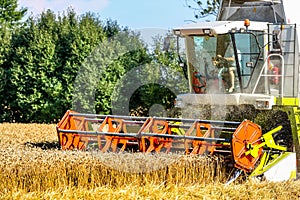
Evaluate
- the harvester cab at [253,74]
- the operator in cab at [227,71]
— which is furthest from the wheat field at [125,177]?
the operator in cab at [227,71]

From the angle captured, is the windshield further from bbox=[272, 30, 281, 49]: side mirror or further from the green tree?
the green tree

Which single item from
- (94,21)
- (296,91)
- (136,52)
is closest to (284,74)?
(296,91)

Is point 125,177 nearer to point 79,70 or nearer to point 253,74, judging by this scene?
point 253,74

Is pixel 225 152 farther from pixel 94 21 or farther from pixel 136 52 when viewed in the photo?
pixel 94 21

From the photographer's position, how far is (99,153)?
7.45m

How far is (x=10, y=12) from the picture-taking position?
3266 centimetres

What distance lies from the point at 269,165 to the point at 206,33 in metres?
2.08

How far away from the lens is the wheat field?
6.72m

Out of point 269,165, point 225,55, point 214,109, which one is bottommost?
Result: point 269,165

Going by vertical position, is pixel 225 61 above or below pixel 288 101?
above

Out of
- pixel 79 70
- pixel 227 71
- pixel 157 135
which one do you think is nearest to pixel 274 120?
pixel 227 71

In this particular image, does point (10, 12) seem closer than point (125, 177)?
No

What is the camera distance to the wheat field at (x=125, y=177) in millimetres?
6719

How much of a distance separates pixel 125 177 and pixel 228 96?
215 centimetres
